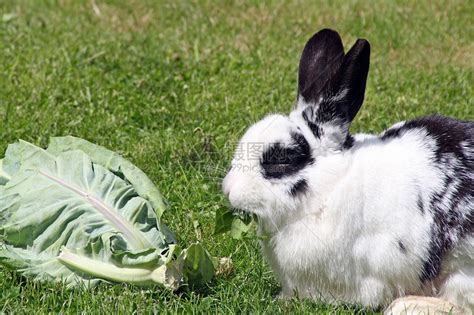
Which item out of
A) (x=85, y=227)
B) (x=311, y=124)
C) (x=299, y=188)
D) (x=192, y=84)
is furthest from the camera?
(x=192, y=84)

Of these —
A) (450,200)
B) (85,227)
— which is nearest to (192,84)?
(85,227)

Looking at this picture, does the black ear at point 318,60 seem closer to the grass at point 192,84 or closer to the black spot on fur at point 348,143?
the black spot on fur at point 348,143

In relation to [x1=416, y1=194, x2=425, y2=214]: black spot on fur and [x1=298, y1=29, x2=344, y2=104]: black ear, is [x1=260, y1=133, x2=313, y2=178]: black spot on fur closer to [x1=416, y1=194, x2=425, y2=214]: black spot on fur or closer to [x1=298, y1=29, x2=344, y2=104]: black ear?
[x1=298, y1=29, x2=344, y2=104]: black ear

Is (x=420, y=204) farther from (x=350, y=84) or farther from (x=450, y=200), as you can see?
(x=350, y=84)

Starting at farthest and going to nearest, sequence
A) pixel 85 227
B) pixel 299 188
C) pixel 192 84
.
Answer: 1. pixel 192 84
2. pixel 85 227
3. pixel 299 188

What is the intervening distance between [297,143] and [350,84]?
0.32 metres

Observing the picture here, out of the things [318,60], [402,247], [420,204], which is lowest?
[402,247]

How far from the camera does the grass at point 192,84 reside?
12.7ft

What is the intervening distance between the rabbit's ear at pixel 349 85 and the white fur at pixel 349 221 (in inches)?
3.5

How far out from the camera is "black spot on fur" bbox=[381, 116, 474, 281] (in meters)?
3.63

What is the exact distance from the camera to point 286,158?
3.64 metres

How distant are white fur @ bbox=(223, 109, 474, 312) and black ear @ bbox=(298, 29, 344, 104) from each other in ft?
0.71

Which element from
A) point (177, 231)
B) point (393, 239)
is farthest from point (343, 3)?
point (393, 239)

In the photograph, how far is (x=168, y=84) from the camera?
20.3ft
